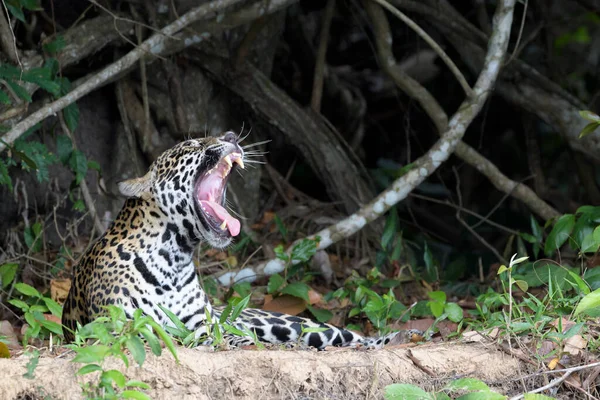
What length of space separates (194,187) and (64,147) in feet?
5.55

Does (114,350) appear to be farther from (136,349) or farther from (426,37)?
→ (426,37)

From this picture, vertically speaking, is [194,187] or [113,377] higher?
[194,187]

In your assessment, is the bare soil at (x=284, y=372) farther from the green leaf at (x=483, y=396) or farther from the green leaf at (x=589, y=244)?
the green leaf at (x=589, y=244)

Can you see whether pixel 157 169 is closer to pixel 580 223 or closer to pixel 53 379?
pixel 53 379

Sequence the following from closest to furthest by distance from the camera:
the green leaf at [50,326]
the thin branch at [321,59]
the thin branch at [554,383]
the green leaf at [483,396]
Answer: the green leaf at [483,396] < the thin branch at [554,383] < the green leaf at [50,326] < the thin branch at [321,59]

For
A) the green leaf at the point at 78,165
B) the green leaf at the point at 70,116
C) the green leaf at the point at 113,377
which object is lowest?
the green leaf at the point at 113,377

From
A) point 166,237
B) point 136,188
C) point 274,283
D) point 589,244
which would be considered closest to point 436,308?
point 589,244

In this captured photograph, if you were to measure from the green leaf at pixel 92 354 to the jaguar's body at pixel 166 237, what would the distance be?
153cm

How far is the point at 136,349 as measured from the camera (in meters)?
3.41

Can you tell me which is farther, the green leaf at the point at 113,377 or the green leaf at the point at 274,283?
the green leaf at the point at 274,283

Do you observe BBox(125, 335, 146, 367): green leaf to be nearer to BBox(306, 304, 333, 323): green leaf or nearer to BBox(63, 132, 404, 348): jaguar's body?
BBox(63, 132, 404, 348): jaguar's body

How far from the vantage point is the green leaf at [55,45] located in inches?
244

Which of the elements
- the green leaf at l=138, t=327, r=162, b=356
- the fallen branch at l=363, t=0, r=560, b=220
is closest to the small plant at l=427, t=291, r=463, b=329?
the fallen branch at l=363, t=0, r=560, b=220

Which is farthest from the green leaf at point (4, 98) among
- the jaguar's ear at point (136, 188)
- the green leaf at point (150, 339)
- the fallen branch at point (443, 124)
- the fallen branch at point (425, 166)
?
the fallen branch at point (443, 124)
